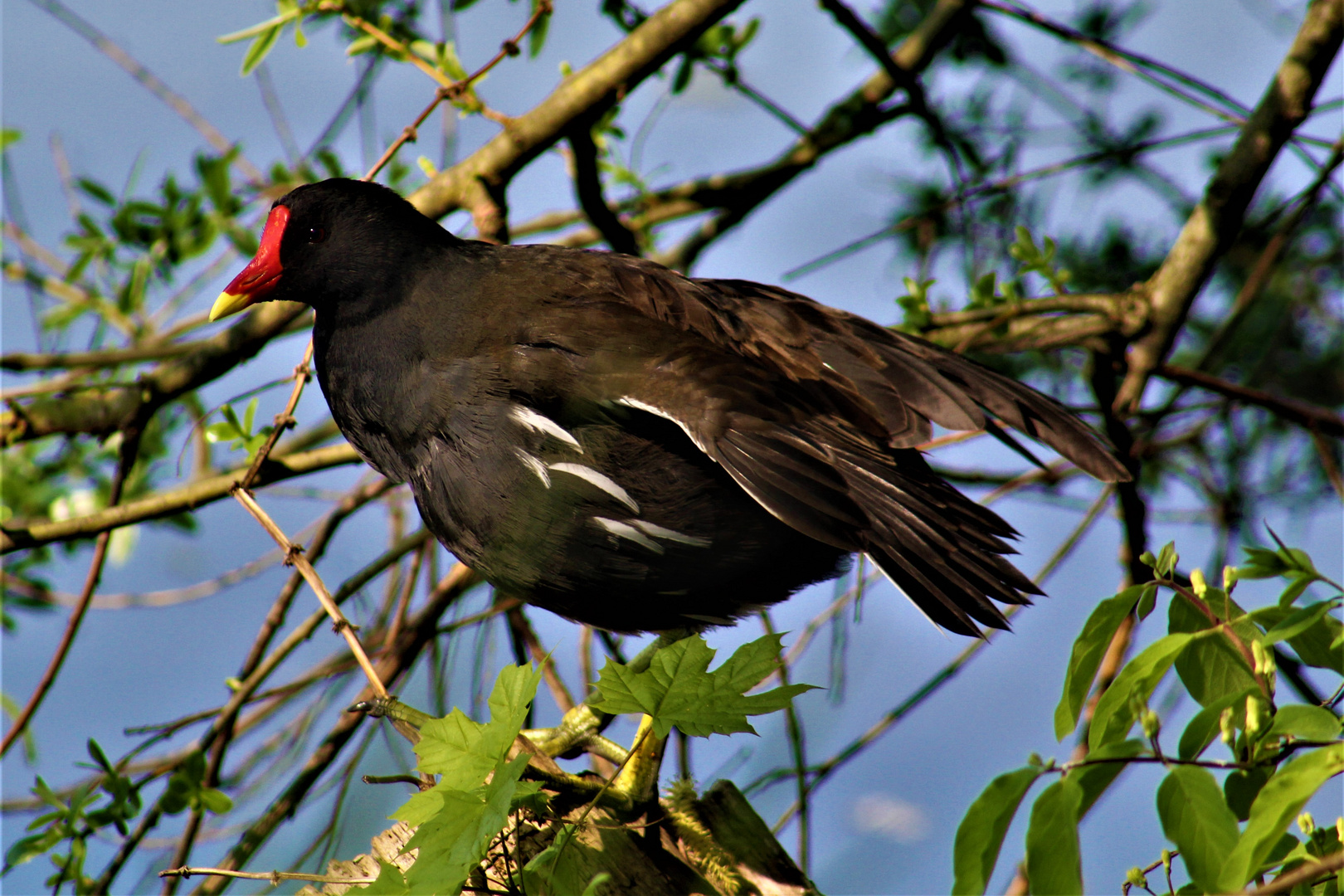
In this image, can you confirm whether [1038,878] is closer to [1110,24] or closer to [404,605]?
[404,605]

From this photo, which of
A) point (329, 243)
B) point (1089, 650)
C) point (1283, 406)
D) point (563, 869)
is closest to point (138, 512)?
point (329, 243)

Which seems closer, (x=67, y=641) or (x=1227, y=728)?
(x=1227, y=728)

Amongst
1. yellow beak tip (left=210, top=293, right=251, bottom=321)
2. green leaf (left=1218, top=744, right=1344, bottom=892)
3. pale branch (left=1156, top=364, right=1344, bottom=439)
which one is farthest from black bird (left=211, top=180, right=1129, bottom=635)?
pale branch (left=1156, top=364, right=1344, bottom=439)

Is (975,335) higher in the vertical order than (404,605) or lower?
higher

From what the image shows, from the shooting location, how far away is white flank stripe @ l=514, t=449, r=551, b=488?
5.33 ft

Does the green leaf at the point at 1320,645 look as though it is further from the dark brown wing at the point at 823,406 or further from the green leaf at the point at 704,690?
the green leaf at the point at 704,690

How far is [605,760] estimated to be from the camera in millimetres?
2131

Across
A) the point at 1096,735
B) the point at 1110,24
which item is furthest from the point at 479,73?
the point at 1110,24

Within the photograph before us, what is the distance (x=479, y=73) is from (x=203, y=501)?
3.36 ft

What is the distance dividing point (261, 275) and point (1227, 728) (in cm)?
168

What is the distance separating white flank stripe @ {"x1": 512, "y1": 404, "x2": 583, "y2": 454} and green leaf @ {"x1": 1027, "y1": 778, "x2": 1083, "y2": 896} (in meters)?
0.87

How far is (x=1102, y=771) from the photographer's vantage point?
1.01 m

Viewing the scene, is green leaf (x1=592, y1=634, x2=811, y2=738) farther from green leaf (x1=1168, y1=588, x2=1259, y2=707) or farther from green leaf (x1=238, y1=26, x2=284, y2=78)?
green leaf (x1=238, y1=26, x2=284, y2=78)

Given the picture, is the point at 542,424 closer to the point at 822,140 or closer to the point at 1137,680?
the point at 1137,680
